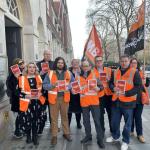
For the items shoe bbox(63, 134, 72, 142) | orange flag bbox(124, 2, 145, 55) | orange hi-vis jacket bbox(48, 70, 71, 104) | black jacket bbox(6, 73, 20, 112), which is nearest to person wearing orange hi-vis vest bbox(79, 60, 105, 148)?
orange hi-vis jacket bbox(48, 70, 71, 104)

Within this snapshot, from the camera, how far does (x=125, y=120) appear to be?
5391mm

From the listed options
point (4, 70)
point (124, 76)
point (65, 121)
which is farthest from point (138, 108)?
point (4, 70)

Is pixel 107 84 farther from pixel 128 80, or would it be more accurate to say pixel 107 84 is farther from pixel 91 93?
pixel 128 80

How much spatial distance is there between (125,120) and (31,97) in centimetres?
193

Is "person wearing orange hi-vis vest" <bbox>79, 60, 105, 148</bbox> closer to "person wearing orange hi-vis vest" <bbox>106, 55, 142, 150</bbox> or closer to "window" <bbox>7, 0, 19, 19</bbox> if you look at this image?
"person wearing orange hi-vis vest" <bbox>106, 55, 142, 150</bbox>

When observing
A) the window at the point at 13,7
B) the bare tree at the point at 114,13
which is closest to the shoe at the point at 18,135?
the window at the point at 13,7

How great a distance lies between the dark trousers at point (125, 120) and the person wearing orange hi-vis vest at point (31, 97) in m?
1.52

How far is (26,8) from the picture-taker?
1091 cm

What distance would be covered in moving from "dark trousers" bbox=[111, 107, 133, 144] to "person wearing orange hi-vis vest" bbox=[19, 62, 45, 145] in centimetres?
152

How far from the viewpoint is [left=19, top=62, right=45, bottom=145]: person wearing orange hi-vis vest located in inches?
223

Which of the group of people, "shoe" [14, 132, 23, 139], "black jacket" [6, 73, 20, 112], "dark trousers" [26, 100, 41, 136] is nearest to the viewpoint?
the group of people

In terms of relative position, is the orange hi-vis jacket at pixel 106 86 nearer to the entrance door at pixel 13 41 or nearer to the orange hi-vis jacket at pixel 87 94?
the orange hi-vis jacket at pixel 87 94

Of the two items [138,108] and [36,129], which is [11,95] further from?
[138,108]

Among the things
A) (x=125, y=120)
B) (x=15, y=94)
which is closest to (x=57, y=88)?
(x=15, y=94)
